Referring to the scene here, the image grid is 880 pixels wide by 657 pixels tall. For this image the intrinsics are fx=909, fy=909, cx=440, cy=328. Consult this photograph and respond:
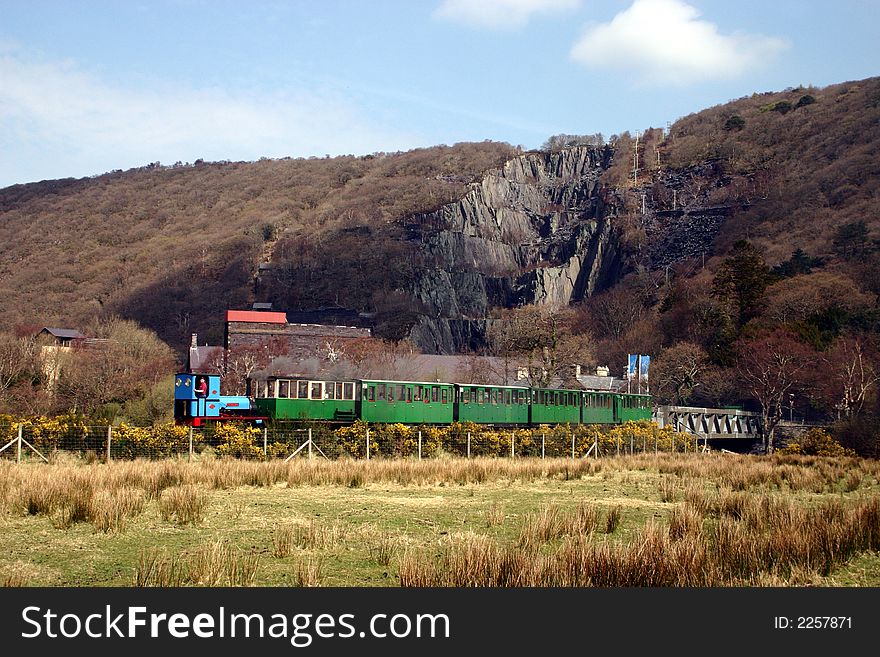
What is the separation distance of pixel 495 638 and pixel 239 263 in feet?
524

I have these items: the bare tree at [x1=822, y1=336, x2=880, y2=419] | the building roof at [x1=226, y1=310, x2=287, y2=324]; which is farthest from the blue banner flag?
the building roof at [x1=226, y1=310, x2=287, y2=324]

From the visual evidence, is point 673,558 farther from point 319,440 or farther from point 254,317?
point 254,317

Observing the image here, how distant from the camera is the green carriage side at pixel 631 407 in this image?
5284 cm

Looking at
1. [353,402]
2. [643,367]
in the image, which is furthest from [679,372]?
[353,402]

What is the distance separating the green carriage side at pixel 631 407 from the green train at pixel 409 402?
4.21 m

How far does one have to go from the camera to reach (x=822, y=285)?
262 feet

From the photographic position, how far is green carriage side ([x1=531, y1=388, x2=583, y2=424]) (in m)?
46.0

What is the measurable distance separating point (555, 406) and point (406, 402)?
10.6 meters

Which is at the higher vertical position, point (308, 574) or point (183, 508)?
point (308, 574)

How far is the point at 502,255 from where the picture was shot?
172625 millimetres

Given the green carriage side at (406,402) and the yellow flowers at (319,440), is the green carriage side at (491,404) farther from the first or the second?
the yellow flowers at (319,440)

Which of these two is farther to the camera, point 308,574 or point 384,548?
point 384,548

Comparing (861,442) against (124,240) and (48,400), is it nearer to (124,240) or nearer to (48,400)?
(48,400)

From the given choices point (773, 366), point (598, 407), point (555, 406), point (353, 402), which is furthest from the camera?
point (773, 366)
